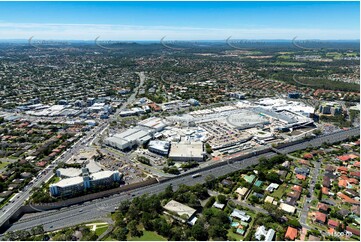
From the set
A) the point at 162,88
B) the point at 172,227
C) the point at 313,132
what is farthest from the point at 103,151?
the point at 162,88

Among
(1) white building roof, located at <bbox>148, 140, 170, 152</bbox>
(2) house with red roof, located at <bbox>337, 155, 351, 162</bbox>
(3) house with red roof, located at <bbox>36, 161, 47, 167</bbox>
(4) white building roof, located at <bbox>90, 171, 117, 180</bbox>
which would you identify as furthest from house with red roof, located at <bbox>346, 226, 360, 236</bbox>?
(3) house with red roof, located at <bbox>36, 161, 47, 167</bbox>

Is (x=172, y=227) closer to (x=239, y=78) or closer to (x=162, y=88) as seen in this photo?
(x=162, y=88)

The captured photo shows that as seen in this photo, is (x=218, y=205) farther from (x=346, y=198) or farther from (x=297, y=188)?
(x=346, y=198)

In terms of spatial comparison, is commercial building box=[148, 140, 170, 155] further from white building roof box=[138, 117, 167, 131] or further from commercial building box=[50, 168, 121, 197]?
commercial building box=[50, 168, 121, 197]

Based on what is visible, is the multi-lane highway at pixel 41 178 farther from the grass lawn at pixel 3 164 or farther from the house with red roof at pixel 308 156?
the house with red roof at pixel 308 156

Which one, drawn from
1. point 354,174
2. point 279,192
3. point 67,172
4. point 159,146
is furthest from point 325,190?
point 67,172

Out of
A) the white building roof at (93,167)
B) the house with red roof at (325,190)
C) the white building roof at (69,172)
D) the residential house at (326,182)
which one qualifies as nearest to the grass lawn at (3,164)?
the white building roof at (69,172)
